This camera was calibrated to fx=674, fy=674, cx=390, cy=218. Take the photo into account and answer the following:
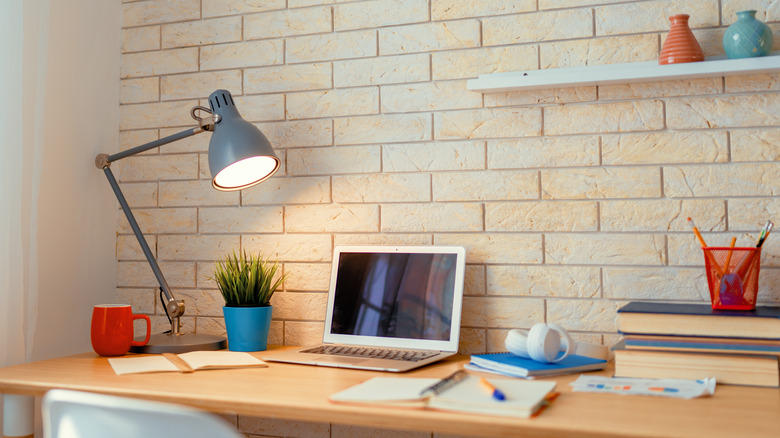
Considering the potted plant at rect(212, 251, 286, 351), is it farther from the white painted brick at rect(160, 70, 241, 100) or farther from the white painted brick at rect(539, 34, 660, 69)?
the white painted brick at rect(539, 34, 660, 69)

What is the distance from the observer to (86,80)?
1.79 m

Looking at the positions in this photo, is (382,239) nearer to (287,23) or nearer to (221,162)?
(221,162)

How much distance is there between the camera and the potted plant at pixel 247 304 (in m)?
1.56

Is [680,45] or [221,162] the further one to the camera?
[221,162]

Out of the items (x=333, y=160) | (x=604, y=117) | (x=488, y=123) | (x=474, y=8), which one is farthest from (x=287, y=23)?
Answer: (x=604, y=117)

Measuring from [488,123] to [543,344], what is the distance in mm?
546

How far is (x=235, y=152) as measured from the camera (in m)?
1.48

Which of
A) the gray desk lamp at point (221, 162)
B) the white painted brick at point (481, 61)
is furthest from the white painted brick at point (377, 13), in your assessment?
the gray desk lamp at point (221, 162)

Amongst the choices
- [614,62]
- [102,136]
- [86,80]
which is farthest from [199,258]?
[614,62]

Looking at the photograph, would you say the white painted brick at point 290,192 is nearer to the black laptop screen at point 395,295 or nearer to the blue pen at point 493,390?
the black laptop screen at point 395,295

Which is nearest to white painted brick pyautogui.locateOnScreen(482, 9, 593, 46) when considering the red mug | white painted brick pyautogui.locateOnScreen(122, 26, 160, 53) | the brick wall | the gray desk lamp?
the brick wall

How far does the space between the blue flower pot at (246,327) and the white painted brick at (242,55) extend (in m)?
0.64

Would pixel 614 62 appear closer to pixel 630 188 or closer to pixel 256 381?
pixel 630 188

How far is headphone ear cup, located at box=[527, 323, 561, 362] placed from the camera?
1.26 meters
